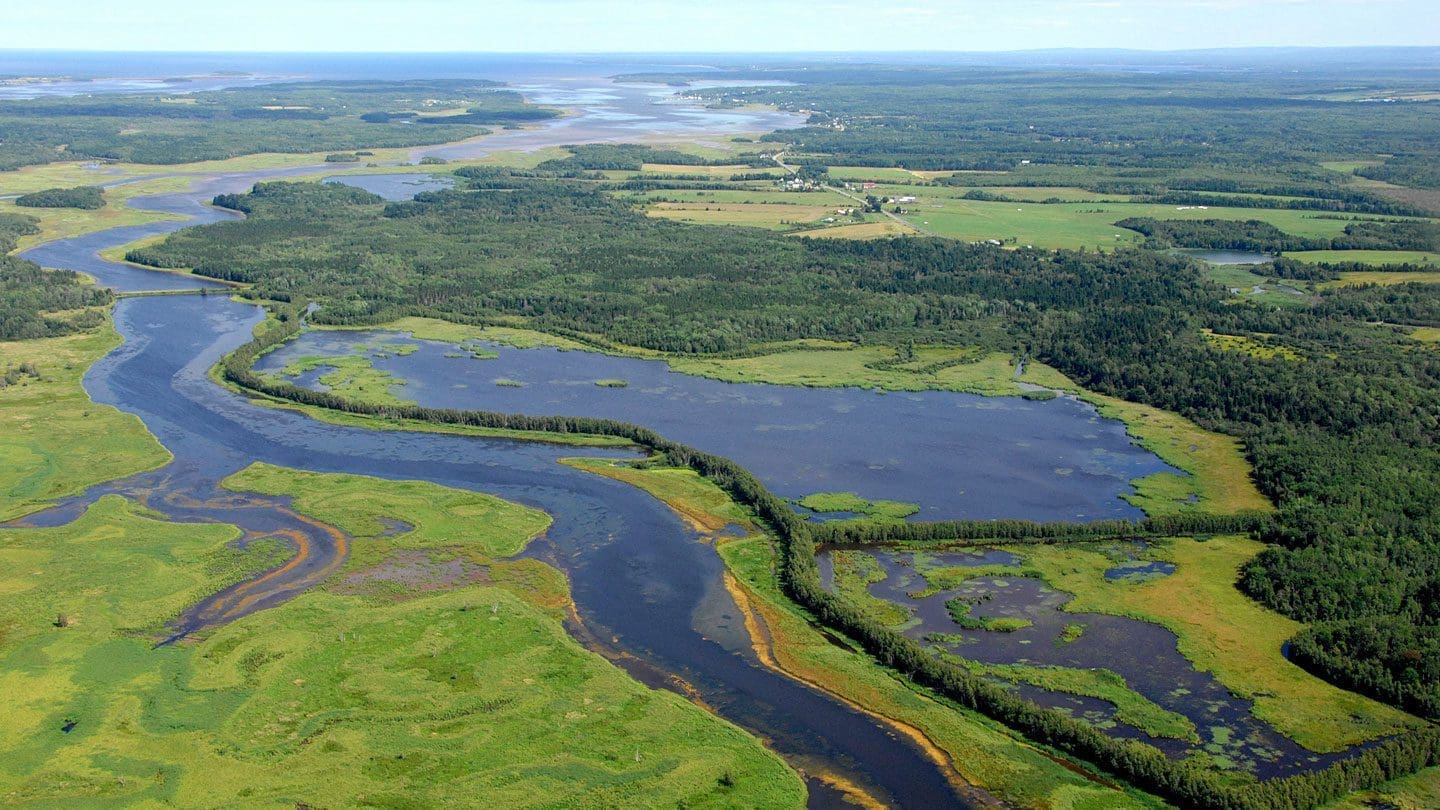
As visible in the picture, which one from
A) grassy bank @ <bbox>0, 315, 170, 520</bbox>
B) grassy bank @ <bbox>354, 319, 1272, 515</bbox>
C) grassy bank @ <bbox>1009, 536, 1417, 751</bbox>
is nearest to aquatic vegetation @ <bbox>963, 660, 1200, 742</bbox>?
grassy bank @ <bbox>1009, 536, 1417, 751</bbox>

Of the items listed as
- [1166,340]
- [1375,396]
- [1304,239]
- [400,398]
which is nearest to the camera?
[1375,396]

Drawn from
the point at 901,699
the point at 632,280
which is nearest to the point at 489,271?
the point at 632,280

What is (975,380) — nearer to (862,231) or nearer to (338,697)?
(338,697)

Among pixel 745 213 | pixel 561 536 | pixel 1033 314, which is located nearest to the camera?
pixel 561 536

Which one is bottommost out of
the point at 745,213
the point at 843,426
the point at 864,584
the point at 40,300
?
the point at 864,584

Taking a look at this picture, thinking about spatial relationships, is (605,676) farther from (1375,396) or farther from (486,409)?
(1375,396)

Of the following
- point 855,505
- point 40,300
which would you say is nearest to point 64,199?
point 40,300
